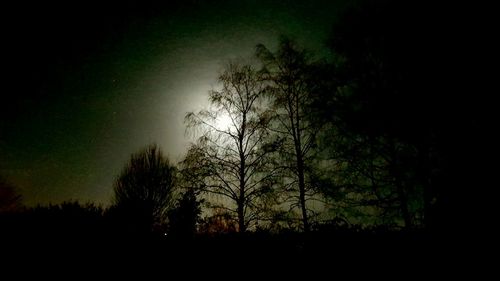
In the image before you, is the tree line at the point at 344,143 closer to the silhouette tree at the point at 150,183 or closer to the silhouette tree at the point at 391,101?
the silhouette tree at the point at 391,101

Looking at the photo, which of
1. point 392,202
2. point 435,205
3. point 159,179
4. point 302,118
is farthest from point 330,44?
point 159,179

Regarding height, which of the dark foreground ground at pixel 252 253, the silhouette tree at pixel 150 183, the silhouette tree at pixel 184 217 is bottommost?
the dark foreground ground at pixel 252 253

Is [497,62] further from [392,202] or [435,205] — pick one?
[392,202]

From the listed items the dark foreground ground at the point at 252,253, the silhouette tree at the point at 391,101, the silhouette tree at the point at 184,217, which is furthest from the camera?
the silhouette tree at the point at 184,217

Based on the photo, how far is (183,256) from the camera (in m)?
5.33

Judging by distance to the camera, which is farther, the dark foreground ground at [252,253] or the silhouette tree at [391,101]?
the silhouette tree at [391,101]

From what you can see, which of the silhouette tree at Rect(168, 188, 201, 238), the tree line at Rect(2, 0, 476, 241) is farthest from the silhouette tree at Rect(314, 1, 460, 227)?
the silhouette tree at Rect(168, 188, 201, 238)

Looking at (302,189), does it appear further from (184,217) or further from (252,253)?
(252,253)

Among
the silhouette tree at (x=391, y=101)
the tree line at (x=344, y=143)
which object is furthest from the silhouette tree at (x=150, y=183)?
the silhouette tree at (x=391, y=101)

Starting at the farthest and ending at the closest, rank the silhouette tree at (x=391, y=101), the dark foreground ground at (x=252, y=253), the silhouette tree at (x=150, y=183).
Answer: the silhouette tree at (x=150, y=183) → the silhouette tree at (x=391, y=101) → the dark foreground ground at (x=252, y=253)

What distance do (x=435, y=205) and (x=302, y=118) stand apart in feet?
25.3

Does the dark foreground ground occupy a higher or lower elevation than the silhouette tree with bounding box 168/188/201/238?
lower

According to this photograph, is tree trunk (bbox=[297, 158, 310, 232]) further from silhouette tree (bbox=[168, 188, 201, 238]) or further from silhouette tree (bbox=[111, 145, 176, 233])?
silhouette tree (bbox=[111, 145, 176, 233])

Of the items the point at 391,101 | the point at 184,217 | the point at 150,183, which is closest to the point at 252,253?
the point at 184,217
